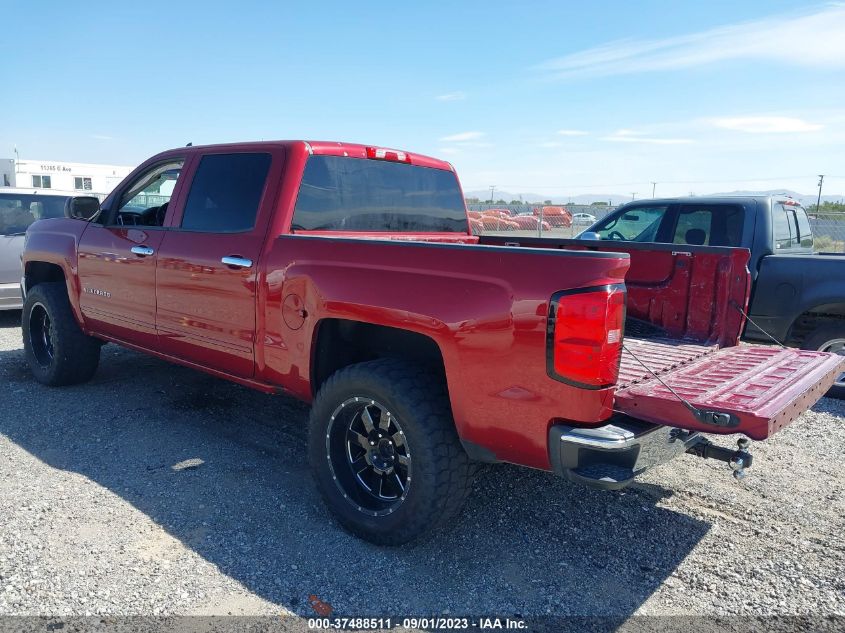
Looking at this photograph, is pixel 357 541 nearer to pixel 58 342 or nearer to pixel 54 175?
pixel 58 342

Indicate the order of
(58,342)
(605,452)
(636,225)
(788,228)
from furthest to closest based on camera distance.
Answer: (636,225), (788,228), (58,342), (605,452)

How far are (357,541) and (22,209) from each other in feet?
25.6

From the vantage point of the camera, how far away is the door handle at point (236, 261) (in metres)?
3.84

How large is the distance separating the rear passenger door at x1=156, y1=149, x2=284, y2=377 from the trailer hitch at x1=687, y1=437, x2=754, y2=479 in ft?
7.99

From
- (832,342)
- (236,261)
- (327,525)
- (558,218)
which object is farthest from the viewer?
(558,218)

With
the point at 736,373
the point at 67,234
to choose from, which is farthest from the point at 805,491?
the point at 67,234

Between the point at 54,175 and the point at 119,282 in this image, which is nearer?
the point at 119,282

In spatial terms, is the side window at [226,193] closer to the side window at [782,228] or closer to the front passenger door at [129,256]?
the front passenger door at [129,256]

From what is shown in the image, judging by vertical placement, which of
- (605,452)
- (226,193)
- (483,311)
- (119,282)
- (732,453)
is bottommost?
(732,453)

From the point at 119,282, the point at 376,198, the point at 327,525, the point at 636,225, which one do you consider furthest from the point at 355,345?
the point at 636,225

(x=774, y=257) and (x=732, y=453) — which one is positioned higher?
(x=774, y=257)

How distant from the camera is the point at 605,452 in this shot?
2.60m

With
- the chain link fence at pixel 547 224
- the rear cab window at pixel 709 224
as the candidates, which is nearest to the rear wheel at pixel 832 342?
the rear cab window at pixel 709 224

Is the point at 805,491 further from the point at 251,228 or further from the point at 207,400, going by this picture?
the point at 207,400
